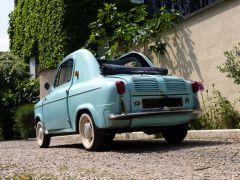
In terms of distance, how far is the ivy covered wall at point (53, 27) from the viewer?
19.7 m

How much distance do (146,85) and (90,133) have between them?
3.96 feet

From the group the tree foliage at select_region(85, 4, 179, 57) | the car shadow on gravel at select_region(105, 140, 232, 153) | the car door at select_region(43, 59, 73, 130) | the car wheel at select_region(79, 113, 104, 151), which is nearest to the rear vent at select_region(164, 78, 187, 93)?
the car shadow on gravel at select_region(105, 140, 232, 153)

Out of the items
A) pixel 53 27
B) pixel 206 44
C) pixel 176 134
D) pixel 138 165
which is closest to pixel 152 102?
pixel 176 134

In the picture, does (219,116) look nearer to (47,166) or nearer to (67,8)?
(47,166)

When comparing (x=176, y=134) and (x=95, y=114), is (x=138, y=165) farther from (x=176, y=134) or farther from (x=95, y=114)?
(x=176, y=134)

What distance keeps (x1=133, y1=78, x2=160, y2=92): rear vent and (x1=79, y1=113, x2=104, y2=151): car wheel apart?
888mm

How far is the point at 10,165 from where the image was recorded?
6.04m

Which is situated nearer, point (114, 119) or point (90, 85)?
point (114, 119)

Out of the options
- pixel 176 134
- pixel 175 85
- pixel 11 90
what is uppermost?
pixel 11 90

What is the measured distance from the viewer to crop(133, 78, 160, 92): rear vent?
22.9 ft

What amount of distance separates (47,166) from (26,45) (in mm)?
18644

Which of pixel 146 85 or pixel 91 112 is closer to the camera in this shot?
pixel 146 85

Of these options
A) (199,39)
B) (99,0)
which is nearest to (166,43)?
(199,39)

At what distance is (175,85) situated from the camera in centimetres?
739
